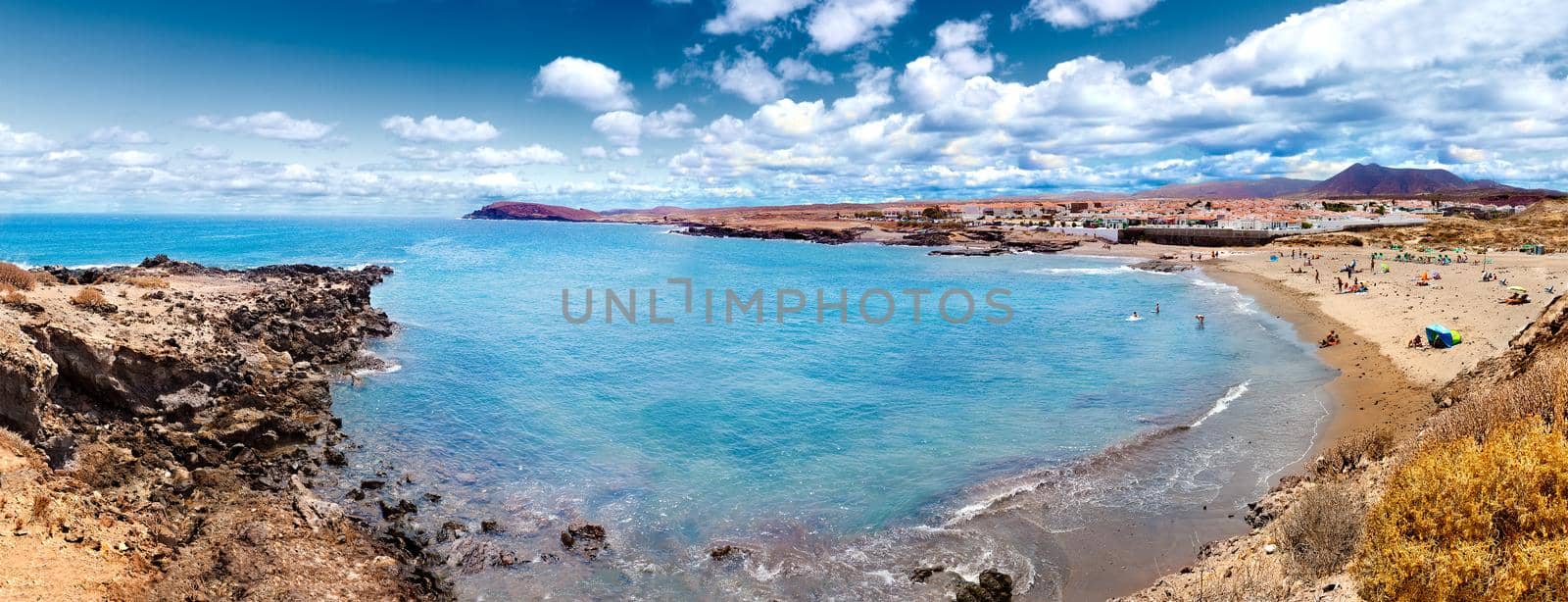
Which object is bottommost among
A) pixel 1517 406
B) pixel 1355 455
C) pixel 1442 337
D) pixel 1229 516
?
pixel 1229 516

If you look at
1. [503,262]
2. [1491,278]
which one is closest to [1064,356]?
[1491,278]

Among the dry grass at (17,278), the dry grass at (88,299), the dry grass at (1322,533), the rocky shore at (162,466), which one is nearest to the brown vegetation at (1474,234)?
the dry grass at (1322,533)

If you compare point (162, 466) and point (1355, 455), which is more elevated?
point (1355, 455)

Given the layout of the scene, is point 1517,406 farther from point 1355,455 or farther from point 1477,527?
point 1355,455

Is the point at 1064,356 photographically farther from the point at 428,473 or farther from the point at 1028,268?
the point at 1028,268

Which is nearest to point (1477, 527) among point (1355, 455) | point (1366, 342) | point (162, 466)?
point (1355, 455)

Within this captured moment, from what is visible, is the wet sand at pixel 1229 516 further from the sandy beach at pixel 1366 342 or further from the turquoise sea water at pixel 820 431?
the turquoise sea water at pixel 820 431

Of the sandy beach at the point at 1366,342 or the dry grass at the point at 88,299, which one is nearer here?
the sandy beach at the point at 1366,342
